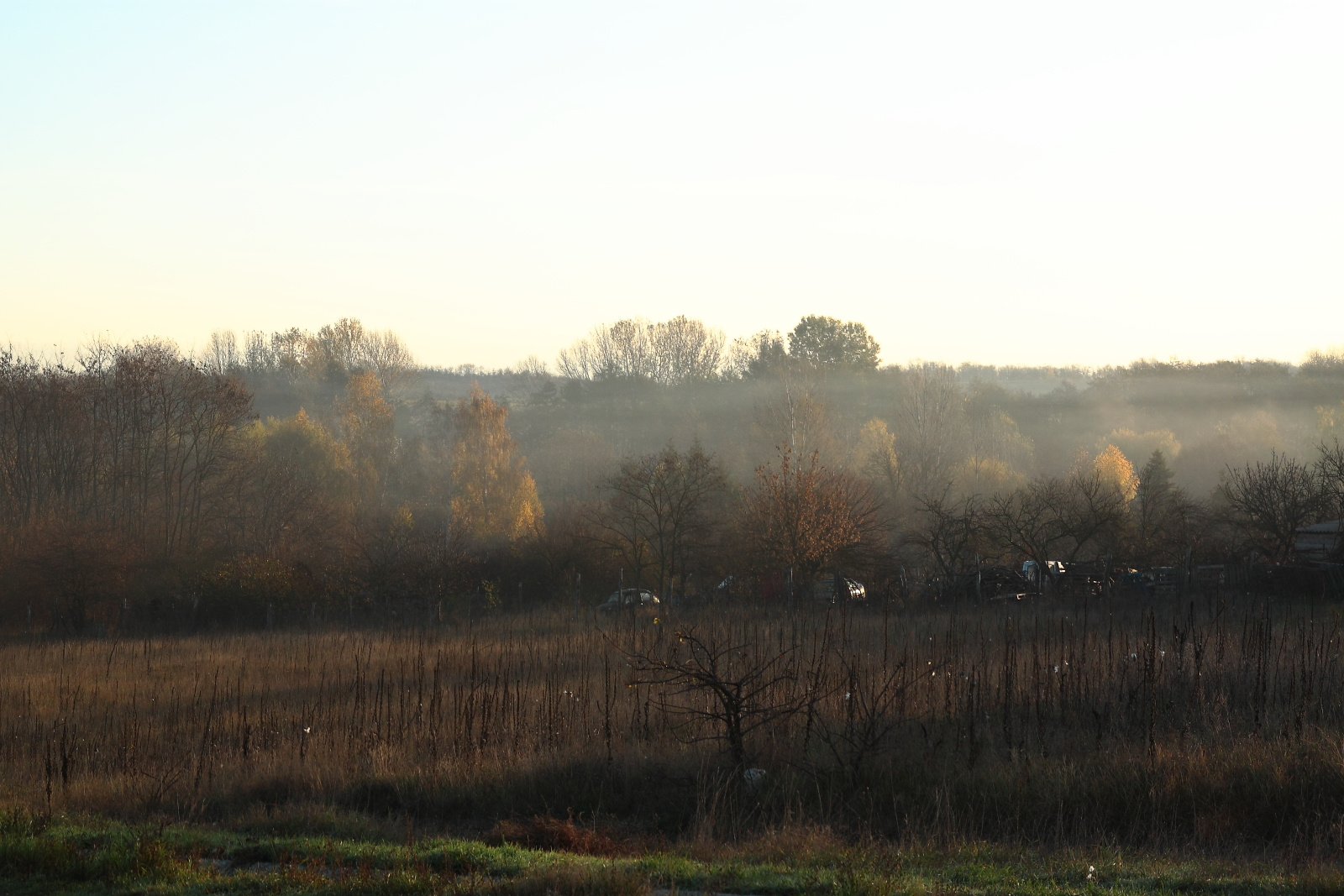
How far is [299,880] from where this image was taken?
6617 millimetres

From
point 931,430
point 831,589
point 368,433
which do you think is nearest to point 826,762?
point 831,589

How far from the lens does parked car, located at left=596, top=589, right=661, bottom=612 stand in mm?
31500

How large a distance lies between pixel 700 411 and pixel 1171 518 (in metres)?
55.8

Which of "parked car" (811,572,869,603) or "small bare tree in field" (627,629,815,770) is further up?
"small bare tree in field" (627,629,815,770)

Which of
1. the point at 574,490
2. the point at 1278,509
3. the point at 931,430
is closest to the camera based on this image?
the point at 1278,509

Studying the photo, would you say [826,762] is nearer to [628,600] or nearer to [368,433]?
[628,600]

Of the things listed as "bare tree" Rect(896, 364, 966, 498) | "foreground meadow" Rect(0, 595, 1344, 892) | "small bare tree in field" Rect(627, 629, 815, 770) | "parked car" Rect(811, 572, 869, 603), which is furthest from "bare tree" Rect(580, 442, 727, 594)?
"bare tree" Rect(896, 364, 966, 498)

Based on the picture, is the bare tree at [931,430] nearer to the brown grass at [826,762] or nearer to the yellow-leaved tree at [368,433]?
the yellow-leaved tree at [368,433]

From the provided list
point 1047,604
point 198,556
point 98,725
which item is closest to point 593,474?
point 198,556

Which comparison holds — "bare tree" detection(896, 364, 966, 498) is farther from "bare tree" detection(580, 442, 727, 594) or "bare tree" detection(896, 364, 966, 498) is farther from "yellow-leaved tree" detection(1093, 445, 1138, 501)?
"bare tree" detection(580, 442, 727, 594)

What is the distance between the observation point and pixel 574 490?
75.3 meters

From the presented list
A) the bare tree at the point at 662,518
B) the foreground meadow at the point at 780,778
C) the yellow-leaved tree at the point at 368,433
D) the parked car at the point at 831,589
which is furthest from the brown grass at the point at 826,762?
the yellow-leaved tree at the point at 368,433

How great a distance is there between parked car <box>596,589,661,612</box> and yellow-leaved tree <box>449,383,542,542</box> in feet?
60.9

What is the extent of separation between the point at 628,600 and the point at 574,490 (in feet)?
135
